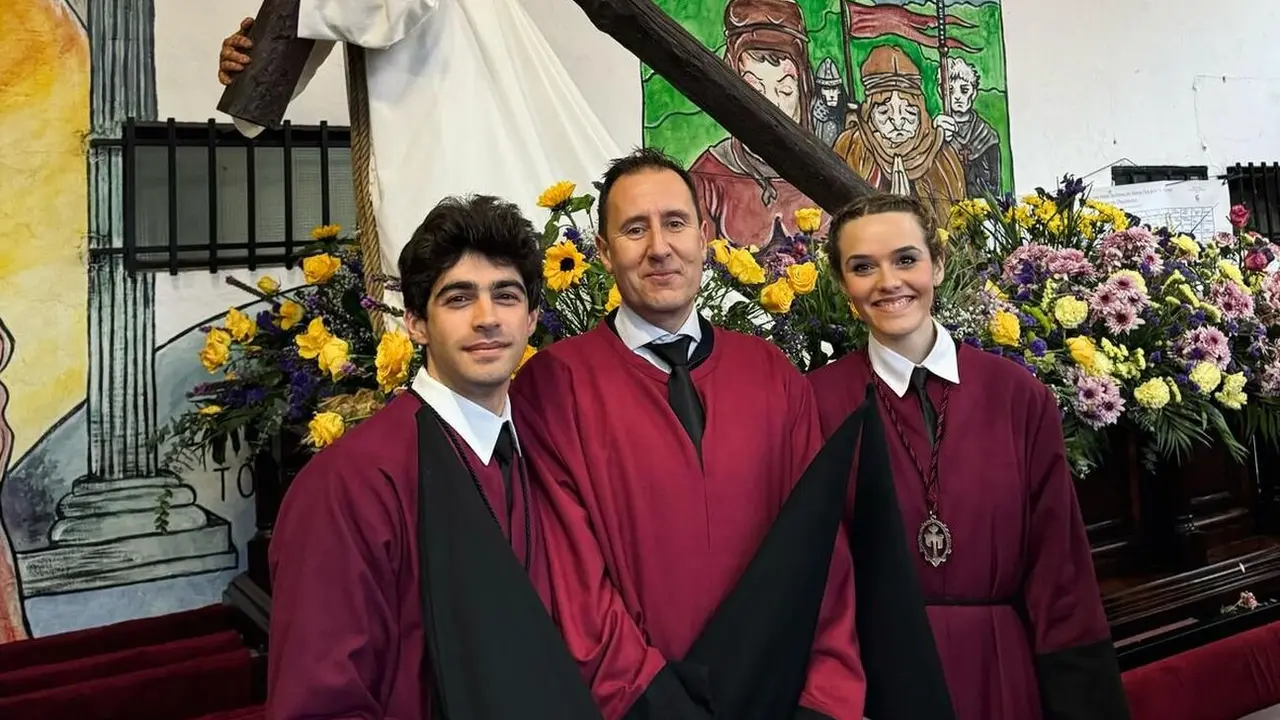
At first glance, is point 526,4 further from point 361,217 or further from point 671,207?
point 671,207

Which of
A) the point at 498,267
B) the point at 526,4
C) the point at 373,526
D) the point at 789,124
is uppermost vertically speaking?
the point at 526,4

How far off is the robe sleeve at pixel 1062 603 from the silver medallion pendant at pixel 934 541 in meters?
0.14

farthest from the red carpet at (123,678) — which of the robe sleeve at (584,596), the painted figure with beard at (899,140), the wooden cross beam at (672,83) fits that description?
the painted figure with beard at (899,140)

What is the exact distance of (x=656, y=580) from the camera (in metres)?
1.17

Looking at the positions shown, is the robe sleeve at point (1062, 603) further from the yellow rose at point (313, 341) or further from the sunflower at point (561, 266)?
the yellow rose at point (313, 341)

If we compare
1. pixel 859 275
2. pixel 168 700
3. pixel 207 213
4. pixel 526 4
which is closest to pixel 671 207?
pixel 859 275

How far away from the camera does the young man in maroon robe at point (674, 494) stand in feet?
3.54

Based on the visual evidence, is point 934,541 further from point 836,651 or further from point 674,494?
point 674,494

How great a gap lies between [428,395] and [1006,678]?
95cm

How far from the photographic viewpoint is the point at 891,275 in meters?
1.40

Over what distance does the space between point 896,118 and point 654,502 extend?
12.7ft

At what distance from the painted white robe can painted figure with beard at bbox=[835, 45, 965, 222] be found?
2416 mm

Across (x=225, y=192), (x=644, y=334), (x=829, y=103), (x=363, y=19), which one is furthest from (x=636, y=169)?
(x=829, y=103)

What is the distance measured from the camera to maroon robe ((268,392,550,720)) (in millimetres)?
952
